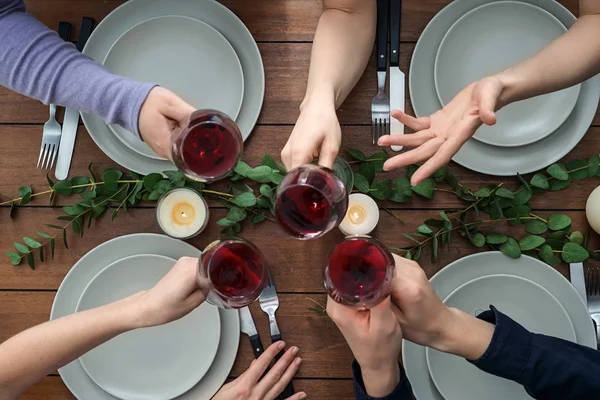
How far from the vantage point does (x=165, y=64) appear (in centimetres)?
123

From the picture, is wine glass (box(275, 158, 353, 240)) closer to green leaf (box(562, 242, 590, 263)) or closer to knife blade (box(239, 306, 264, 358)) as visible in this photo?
knife blade (box(239, 306, 264, 358))

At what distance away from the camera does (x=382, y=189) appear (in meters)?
1.18

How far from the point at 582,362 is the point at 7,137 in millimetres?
1311

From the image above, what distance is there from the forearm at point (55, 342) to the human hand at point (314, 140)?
1.35 feet

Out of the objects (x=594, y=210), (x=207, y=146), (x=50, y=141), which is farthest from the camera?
(x=50, y=141)

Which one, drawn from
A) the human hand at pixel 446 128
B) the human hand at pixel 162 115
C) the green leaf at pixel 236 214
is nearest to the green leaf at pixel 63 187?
the human hand at pixel 162 115

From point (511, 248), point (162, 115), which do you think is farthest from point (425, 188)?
point (162, 115)

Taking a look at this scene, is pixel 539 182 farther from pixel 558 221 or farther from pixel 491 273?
pixel 491 273

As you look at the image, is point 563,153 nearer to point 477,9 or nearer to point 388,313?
point 477,9

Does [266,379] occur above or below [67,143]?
below

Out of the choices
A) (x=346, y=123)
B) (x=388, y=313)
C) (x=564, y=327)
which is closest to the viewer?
(x=388, y=313)

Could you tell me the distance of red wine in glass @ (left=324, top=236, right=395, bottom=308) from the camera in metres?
0.91

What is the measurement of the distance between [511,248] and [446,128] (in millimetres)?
306

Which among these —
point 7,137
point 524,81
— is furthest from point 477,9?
point 7,137
